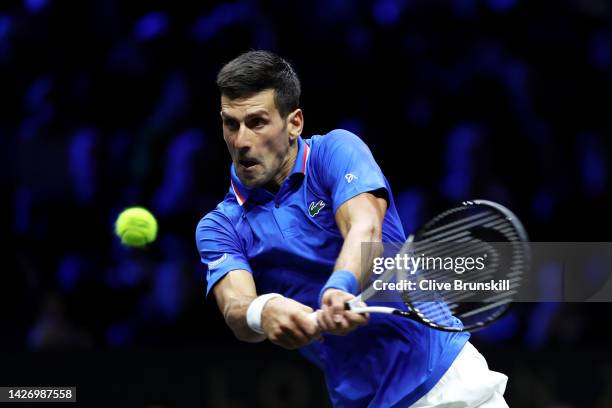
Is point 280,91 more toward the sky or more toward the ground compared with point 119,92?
more toward the ground

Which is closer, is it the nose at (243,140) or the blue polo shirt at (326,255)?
the blue polo shirt at (326,255)

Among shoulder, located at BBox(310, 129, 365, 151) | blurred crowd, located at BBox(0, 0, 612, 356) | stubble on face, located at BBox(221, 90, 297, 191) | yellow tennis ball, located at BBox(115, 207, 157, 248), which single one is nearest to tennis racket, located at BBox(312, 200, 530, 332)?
shoulder, located at BBox(310, 129, 365, 151)

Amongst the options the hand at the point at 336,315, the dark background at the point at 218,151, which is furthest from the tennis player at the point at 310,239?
the dark background at the point at 218,151

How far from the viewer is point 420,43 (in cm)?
855

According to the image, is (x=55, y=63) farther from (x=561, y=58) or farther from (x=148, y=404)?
(x=561, y=58)

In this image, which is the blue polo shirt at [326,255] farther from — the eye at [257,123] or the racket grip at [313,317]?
the racket grip at [313,317]

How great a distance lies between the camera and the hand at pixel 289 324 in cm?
348

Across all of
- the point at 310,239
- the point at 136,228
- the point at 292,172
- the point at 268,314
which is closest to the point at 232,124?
the point at 292,172

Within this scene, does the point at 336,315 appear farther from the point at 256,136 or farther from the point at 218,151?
the point at 218,151

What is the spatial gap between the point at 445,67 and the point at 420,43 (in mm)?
283

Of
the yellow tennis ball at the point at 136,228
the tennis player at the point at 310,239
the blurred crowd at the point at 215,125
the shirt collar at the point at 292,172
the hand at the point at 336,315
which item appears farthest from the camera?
the blurred crowd at the point at 215,125

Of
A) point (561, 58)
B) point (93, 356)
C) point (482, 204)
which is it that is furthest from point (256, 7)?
point (482, 204)

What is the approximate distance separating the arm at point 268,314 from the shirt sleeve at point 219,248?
0.04 m

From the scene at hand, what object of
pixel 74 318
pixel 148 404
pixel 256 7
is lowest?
pixel 148 404
